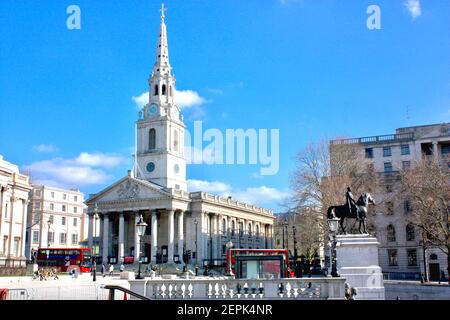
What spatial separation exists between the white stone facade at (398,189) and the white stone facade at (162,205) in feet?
98.4

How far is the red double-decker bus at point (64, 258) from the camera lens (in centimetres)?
6172

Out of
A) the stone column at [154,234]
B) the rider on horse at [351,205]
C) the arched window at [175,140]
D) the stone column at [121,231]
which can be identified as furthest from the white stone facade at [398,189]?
the stone column at [121,231]

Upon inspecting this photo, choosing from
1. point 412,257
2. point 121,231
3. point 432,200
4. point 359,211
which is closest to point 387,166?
point 412,257

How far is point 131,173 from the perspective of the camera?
85500 millimetres

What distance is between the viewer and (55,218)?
101 meters

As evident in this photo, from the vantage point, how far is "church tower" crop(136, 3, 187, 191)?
9156cm

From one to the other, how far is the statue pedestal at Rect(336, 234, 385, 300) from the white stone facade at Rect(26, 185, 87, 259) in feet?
257

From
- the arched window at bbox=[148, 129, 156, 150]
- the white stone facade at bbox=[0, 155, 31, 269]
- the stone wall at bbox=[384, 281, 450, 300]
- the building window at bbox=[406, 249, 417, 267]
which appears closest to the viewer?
the stone wall at bbox=[384, 281, 450, 300]

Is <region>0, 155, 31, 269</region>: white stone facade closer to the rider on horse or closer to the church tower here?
the church tower

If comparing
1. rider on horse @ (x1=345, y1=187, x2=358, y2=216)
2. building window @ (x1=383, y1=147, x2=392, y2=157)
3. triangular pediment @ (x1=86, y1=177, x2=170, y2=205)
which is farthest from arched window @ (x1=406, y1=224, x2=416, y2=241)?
triangular pediment @ (x1=86, y1=177, x2=170, y2=205)

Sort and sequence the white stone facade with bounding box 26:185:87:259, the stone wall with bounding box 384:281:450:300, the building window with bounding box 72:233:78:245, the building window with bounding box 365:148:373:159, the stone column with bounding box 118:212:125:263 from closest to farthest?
1. the stone wall with bounding box 384:281:450:300
2. the building window with bounding box 365:148:373:159
3. the stone column with bounding box 118:212:125:263
4. the white stone facade with bounding box 26:185:87:259
5. the building window with bounding box 72:233:78:245

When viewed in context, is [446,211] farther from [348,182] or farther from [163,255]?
[163,255]

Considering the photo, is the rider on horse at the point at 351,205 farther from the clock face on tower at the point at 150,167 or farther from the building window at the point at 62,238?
the building window at the point at 62,238

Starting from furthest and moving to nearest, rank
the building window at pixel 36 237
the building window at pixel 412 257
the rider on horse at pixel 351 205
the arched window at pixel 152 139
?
1. the building window at pixel 36 237
2. the arched window at pixel 152 139
3. the building window at pixel 412 257
4. the rider on horse at pixel 351 205
